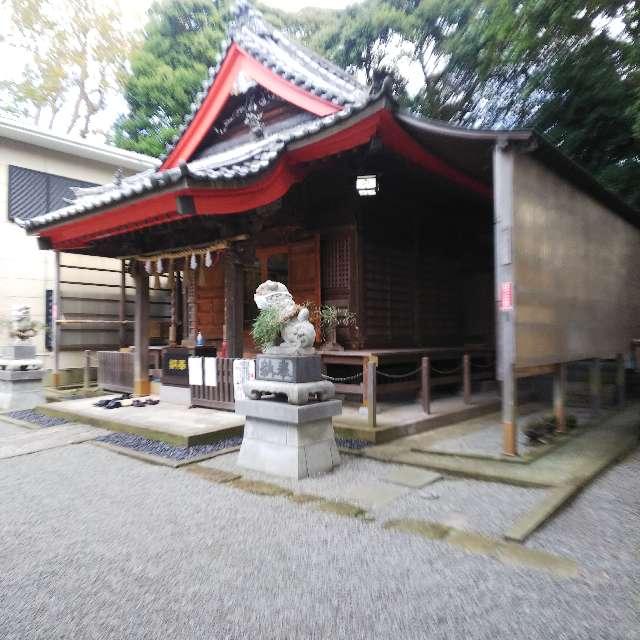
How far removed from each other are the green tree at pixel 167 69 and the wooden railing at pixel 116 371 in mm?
13394

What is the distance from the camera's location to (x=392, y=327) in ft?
32.9

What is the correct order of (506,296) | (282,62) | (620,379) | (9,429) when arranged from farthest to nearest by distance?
(282,62) < (620,379) < (9,429) < (506,296)

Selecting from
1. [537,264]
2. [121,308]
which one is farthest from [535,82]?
[121,308]

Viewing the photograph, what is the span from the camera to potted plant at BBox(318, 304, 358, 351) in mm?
8948

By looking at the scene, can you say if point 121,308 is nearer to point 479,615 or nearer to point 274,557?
point 274,557

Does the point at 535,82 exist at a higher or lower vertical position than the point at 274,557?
higher

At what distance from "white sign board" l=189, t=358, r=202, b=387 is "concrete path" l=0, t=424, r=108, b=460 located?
1.66m

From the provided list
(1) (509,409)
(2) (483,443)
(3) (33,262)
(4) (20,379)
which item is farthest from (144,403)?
(3) (33,262)

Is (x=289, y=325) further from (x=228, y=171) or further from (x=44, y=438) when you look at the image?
(x=44, y=438)

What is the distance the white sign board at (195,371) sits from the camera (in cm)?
838

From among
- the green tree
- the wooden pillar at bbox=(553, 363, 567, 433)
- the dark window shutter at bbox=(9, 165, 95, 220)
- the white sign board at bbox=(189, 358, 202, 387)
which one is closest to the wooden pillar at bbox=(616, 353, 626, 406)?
the wooden pillar at bbox=(553, 363, 567, 433)

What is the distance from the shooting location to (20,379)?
391 inches

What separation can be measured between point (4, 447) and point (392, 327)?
23.4ft

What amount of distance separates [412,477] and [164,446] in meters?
3.48
